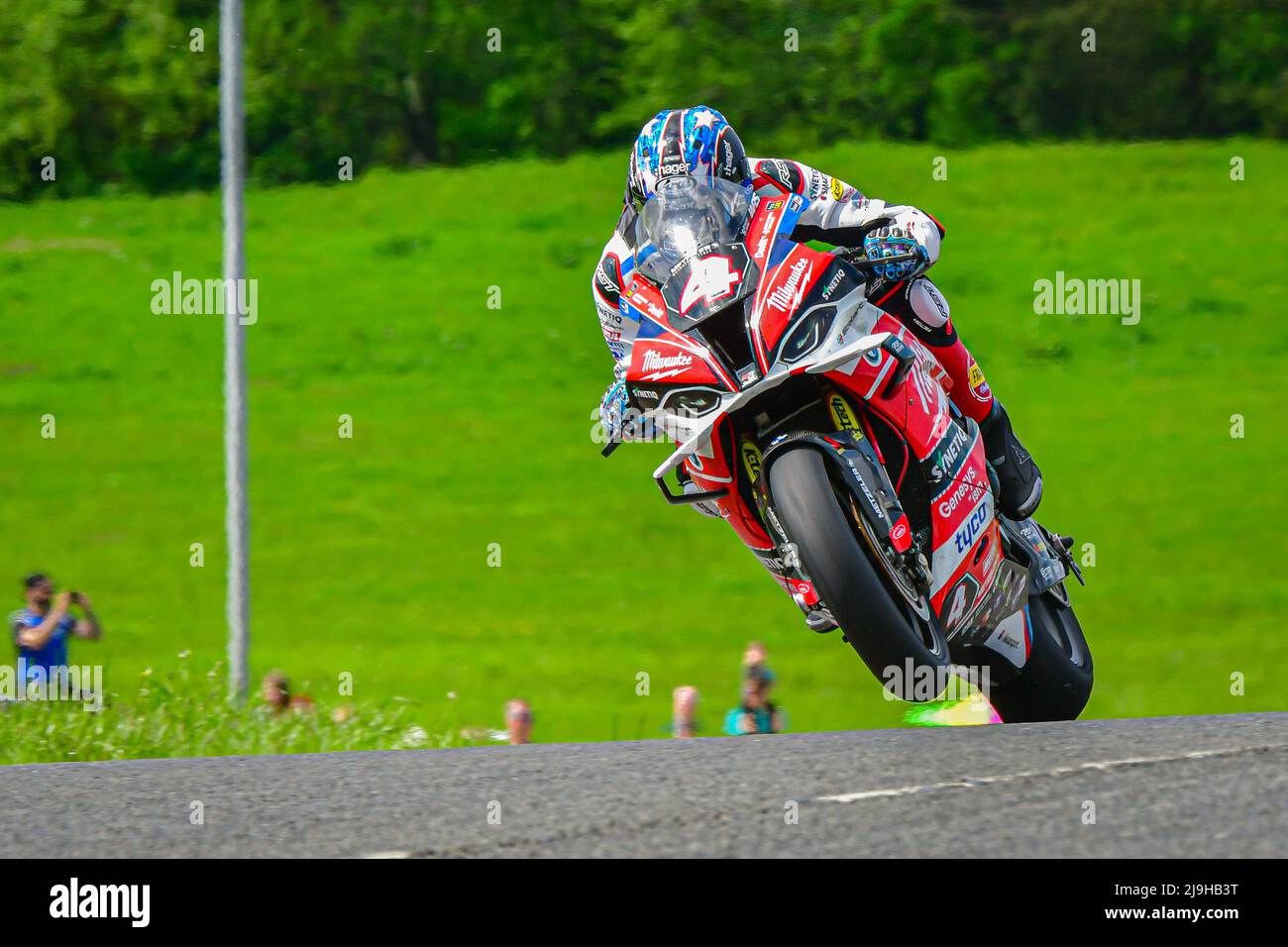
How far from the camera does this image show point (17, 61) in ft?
85.2

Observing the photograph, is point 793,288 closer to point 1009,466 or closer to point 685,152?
point 685,152

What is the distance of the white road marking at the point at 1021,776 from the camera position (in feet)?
15.7

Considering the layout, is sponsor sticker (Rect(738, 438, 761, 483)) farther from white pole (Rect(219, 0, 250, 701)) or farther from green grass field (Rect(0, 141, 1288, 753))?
green grass field (Rect(0, 141, 1288, 753))

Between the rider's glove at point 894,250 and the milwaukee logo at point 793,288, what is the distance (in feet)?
0.93

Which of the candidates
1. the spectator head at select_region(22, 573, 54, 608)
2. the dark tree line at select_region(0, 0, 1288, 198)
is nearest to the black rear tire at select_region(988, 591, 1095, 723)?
the spectator head at select_region(22, 573, 54, 608)

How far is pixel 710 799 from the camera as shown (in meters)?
4.76

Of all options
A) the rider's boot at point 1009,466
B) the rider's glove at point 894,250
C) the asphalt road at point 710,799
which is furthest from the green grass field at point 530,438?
the rider's glove at point 894,250

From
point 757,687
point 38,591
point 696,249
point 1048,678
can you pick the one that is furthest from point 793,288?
point 38,591

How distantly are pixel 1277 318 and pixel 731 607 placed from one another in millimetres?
10041

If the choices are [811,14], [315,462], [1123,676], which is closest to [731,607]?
[1123,676]

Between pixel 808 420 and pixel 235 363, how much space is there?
20.3 ft

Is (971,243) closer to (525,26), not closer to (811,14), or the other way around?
(811,14)

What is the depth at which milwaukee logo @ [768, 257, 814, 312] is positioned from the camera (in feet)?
17.5

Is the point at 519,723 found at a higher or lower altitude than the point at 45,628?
lower
